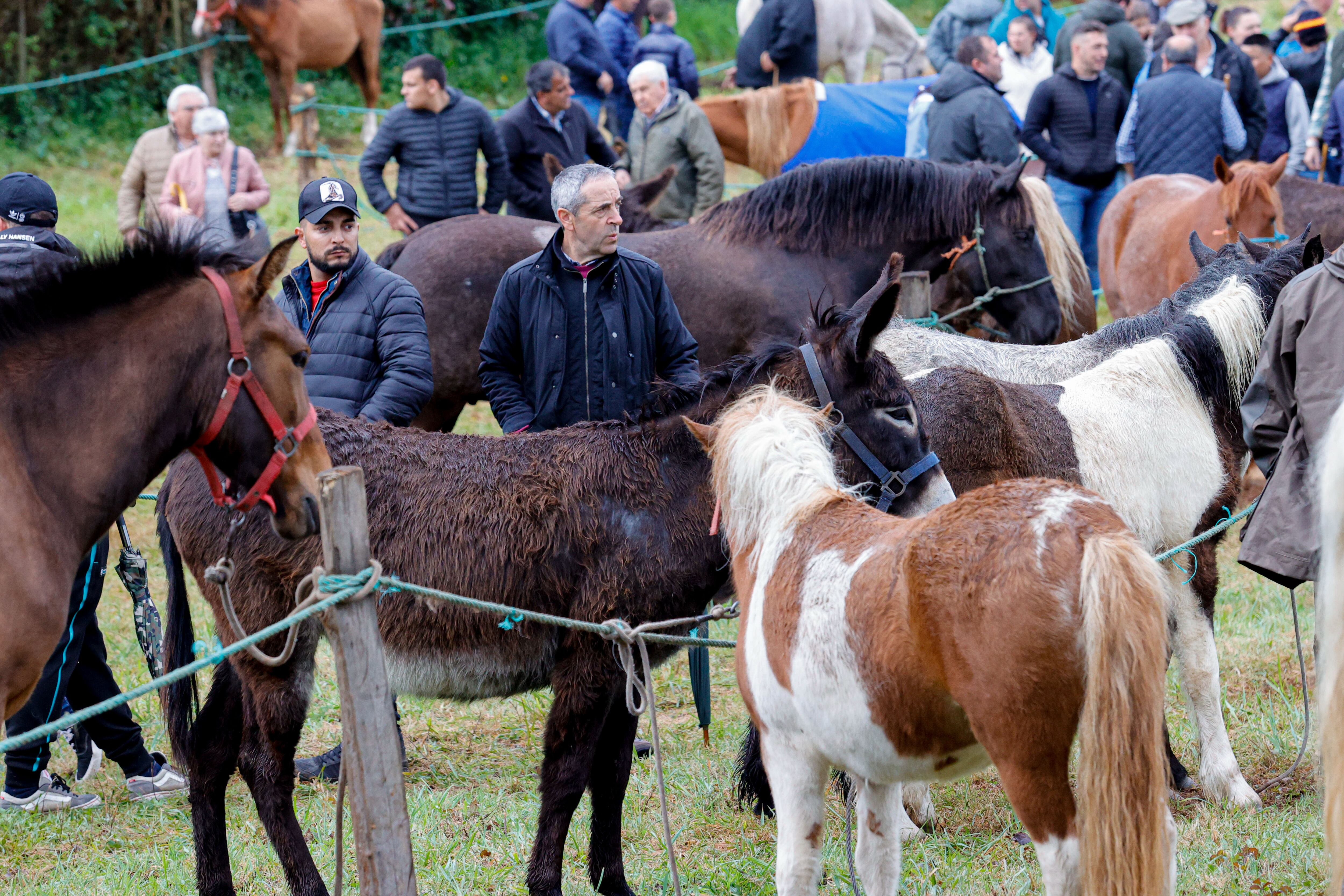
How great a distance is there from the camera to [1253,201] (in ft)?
27.2

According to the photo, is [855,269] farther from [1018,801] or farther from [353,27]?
Answer: [353,27]

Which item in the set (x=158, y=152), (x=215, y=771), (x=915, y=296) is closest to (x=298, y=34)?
(x=158, y=152)

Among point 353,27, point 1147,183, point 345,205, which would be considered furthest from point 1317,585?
point 353,27

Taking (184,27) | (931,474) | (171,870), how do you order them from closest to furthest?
(931,474), (171,870), (184,27)

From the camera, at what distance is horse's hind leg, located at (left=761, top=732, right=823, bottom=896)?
9.77 ft

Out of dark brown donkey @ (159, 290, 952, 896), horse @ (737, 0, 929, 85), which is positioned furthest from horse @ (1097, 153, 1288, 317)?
dark brown donkey @ (159, 290, 952, 896)

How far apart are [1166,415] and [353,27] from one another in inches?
521

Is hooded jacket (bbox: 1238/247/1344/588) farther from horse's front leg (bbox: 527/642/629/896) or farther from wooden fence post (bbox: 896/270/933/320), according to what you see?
wooden fence post (bbox: 896/270/933/320)

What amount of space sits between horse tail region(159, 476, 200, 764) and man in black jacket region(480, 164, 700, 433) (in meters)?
1.25

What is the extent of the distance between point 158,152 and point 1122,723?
29.3ft

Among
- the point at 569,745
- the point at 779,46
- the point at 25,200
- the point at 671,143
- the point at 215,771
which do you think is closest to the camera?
the point at 569,745

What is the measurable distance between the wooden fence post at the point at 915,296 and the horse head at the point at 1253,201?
2.94 m

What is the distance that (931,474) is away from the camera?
3.92 metres

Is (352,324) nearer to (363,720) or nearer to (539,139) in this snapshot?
(363,720)
